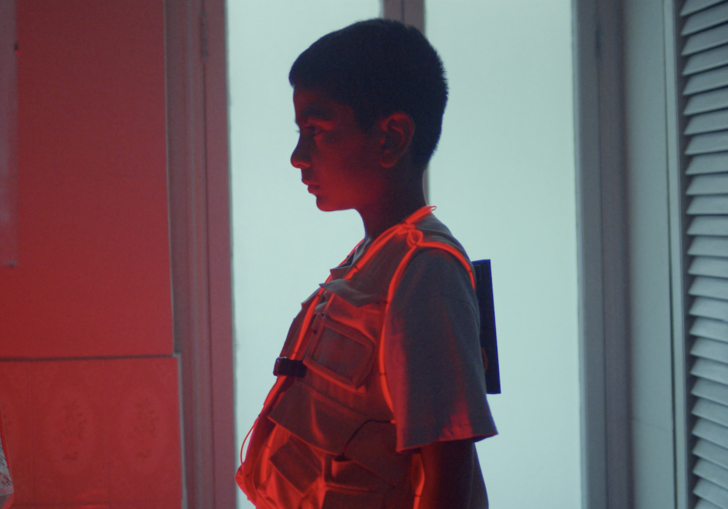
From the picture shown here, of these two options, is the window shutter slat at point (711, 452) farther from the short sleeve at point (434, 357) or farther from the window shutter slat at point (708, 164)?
the short sleeve at point (434, 357)

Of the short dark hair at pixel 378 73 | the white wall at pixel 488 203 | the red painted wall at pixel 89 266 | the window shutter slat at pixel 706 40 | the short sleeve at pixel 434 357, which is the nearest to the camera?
the short sleeve at pixel 434 357

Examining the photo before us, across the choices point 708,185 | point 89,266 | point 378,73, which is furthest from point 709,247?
point 89,266

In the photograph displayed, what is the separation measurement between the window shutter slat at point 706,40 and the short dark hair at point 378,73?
0.88 metres

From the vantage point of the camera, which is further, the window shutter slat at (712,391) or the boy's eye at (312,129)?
the window shutter slat at (712,391)

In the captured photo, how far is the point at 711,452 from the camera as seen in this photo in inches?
46.9

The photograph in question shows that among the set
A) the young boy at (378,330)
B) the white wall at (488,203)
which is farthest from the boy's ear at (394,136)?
the white wall at (488,203)

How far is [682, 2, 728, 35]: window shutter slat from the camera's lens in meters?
1.13

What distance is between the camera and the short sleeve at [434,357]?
435 millimetres

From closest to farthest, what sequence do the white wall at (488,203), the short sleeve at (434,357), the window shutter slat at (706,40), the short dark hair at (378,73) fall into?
Answer: 1. the short sleeve at (434,357)
2. the short dark hair at (378,73)
3. the window shutter slat at (706,40)
4. the white wall at (488,203)

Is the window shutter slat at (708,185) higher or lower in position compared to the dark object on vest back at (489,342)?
higher

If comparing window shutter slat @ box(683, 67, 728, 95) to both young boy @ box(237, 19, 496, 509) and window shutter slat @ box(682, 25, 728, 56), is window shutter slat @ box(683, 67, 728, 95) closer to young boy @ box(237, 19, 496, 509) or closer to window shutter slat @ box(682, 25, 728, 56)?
window shutter slat @ box(682, 25, 728, 56)

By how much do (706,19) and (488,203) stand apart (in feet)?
2.06

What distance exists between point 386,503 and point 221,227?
3.30 ft

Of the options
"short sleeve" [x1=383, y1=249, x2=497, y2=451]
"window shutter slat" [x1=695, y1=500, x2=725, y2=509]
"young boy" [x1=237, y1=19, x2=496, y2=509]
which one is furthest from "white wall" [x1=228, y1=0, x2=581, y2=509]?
"short sleeve" [x1=383, y1=249, x2=497, y2=451]
